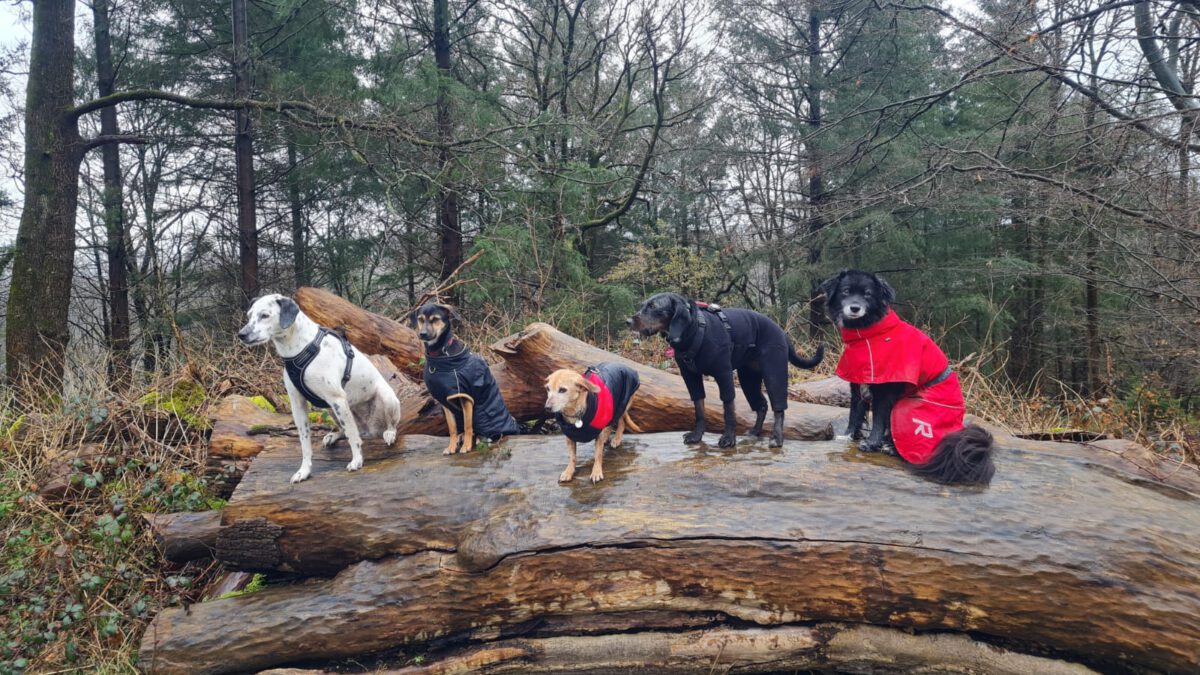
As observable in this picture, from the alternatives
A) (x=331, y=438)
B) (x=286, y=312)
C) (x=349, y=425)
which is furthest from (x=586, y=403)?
(x=331, y=438)

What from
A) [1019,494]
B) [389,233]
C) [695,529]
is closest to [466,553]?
[695,529]

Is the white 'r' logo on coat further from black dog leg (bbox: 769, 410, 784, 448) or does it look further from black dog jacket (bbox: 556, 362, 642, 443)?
black dog jacket (bbox: 556, 362, 642, 443)

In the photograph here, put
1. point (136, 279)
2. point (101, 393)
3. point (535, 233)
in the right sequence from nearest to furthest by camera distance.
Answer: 1. point (101, 393)
2. point (535, 233)
3. point (136, 279)

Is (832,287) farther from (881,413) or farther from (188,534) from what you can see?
(188,534)

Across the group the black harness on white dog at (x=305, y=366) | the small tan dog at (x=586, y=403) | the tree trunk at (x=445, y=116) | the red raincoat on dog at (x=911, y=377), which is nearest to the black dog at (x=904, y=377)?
the red raincoat on dog at (x=911, y=377)

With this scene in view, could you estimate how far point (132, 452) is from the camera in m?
5.77

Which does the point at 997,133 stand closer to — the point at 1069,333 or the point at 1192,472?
the point at 1069,333

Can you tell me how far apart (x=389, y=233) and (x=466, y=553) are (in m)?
12.2

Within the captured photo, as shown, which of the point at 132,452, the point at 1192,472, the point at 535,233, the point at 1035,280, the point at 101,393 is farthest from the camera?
the point at 1035,280

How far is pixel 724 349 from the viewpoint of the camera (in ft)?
13.1

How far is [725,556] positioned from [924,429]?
1.61 m

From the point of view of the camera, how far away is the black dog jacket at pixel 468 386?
14.2ft

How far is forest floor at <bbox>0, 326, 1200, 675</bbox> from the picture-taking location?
423 centimetres

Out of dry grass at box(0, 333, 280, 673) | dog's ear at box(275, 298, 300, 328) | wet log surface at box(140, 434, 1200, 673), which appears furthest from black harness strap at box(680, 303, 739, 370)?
dry grass at box(0, 333, 280, 673)
